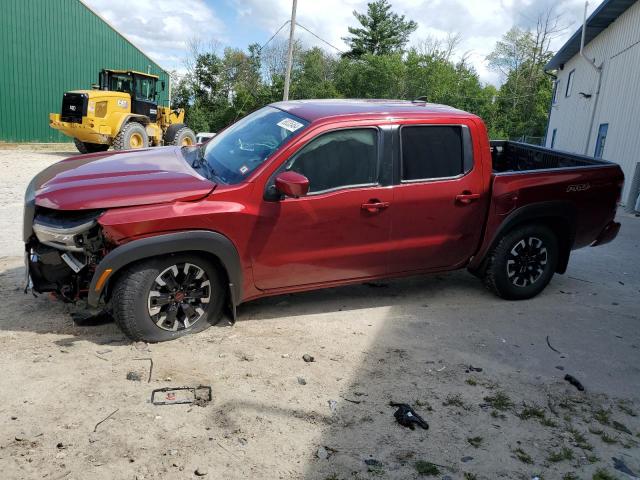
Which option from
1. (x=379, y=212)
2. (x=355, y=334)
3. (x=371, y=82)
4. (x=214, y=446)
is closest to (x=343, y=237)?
(x=379, y=212)

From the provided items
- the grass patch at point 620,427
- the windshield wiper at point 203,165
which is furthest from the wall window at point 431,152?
the grass patch at point 620,427

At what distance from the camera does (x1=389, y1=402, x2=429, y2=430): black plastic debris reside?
3.26m

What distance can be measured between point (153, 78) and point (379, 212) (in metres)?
17.1

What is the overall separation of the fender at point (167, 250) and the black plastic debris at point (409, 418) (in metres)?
1.58

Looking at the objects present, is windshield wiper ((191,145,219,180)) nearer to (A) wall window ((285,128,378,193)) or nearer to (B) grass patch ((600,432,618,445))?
(A) wall window ((285,128,378,193))

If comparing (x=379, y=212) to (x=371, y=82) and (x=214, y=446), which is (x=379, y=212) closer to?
(x=214, y=446)

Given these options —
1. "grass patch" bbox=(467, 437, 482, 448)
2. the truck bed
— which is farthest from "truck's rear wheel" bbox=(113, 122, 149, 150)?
"grass patch" bbox=(467, 437, 482, 448)

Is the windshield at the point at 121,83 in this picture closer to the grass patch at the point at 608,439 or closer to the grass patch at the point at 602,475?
the grass patch at the point at 608,439

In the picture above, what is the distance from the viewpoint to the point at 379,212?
14.8 ft

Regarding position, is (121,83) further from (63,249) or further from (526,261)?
(526,261)

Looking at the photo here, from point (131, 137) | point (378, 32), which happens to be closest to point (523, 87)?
point (378, 32)

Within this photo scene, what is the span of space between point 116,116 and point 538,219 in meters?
15.1

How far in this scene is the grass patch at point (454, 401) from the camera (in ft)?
11.6

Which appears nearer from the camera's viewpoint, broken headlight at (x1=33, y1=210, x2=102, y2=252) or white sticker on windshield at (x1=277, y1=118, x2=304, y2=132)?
broken headlight at (x1=33, y1=210, x2=102, y2=252)
